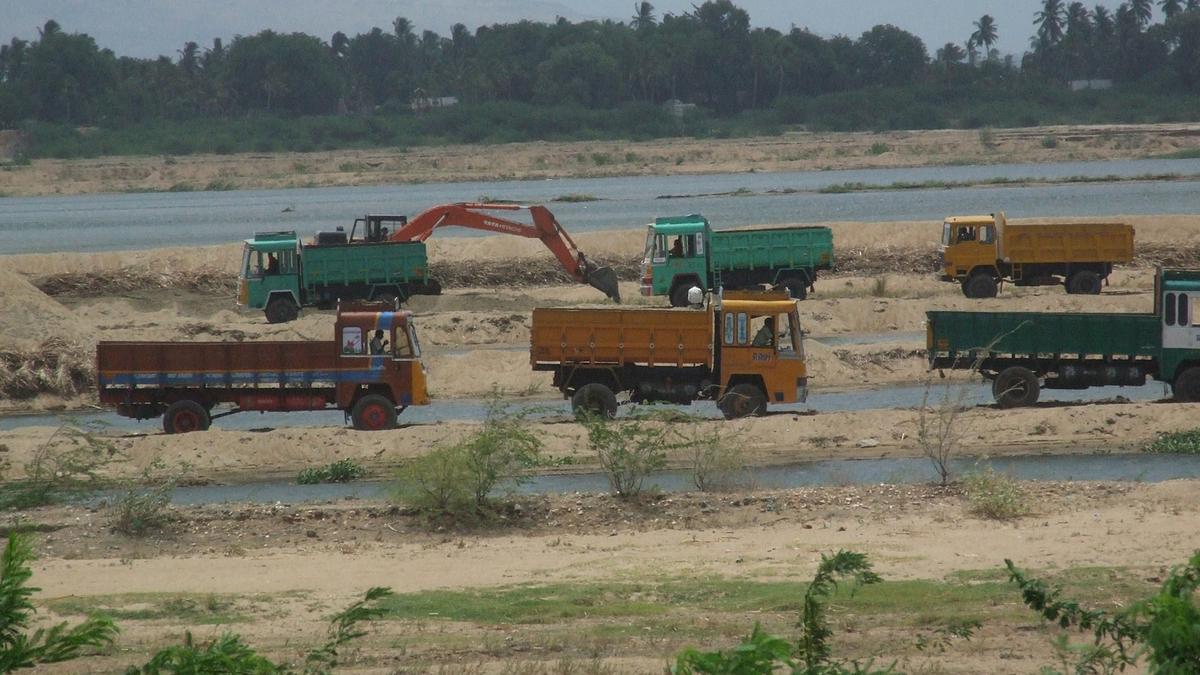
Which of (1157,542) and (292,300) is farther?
(292,300)

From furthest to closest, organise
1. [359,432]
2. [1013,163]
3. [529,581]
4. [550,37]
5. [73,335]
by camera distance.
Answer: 1. [550,37]
2. [1013,163]
3. [73,335]
4. [359,432]
5. [529,581]

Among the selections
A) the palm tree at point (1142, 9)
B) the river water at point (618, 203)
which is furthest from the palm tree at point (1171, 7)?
the river water at point (618, 203)

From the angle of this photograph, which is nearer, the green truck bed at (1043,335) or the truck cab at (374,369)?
the truck cab at (374,369)

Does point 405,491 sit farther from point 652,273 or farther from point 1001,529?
point 652,273

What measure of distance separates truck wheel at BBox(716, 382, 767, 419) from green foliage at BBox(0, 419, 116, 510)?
8874 mm

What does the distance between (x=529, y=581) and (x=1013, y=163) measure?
3313 inches

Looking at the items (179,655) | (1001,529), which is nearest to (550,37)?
(1001,529)

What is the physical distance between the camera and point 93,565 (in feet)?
53.4

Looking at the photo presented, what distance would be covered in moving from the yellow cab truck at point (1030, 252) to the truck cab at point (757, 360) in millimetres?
15396

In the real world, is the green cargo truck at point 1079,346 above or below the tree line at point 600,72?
below

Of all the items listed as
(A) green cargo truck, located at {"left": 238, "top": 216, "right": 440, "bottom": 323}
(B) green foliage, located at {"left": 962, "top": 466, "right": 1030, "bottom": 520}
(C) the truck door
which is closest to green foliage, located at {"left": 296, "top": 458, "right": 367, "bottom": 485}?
(B) green foliage, located at {"left": 962, "top": 466, "right": 1030, "bottom": 520}

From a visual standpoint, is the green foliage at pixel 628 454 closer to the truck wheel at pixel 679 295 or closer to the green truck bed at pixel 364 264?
the truck wheel at pixel 679 295

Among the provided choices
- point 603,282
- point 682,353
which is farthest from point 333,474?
point 603,282

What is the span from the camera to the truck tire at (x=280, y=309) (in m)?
36.7
